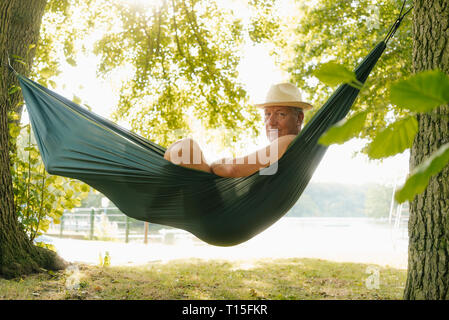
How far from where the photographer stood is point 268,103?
192 centimetres

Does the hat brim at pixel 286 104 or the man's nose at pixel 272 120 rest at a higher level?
the hat brim at pixel 286 104

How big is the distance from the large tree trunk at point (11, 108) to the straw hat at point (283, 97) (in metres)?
1.55

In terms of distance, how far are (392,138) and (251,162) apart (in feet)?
3.83

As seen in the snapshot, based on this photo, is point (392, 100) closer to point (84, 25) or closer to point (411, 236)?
point (411, 236)

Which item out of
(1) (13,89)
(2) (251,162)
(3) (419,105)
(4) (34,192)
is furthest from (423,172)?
(4) (34,192)

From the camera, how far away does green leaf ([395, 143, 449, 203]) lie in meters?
0.42

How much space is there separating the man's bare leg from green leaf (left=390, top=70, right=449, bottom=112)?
1269mm

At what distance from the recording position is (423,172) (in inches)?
16.8

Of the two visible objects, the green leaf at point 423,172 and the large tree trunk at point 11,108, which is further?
the large tree trunk at point 11,108

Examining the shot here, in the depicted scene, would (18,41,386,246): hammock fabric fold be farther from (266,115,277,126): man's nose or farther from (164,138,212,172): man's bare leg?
(266,115,277,126): man's nose

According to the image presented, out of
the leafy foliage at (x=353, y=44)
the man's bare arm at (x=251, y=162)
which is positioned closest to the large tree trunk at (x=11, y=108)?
the man's bare arm at (x=251, y=162)

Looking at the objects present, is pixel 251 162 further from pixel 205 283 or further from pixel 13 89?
pixel 205 283

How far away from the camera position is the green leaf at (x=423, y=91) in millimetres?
419

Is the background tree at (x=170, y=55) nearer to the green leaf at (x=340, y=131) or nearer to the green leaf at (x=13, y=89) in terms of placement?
the green leaf at (x=13, y=89)
